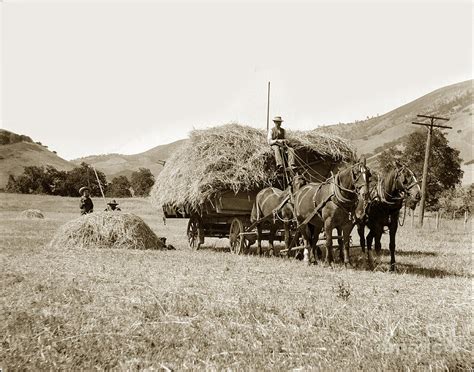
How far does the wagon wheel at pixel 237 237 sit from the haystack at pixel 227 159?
42.7 inches

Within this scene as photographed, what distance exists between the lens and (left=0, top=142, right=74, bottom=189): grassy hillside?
91.2 meters

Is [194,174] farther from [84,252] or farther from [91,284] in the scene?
[91,284]

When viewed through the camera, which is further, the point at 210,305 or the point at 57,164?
the point at 57,164

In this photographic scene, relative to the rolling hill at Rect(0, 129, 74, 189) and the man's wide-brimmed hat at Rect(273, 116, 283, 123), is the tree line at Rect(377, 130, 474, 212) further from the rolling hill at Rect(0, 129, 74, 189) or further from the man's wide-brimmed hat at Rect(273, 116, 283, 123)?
the rolling hill at Rect(0, 129, 74, 189)

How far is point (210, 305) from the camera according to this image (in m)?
6.32

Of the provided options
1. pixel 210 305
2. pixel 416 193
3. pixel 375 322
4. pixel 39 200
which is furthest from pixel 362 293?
pixel 39 200

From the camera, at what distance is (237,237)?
45.7 ft

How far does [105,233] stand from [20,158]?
94547mm

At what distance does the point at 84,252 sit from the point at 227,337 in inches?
329

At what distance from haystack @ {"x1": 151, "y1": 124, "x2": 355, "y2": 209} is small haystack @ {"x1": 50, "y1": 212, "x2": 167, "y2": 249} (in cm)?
138

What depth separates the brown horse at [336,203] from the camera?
988 cm

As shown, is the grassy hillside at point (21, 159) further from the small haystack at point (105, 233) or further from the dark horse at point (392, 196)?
the dark horse at point (392, 196)

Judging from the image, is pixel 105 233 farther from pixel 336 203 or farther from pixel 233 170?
pixel 336 203

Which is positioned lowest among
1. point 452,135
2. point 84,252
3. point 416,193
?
point 84,252
